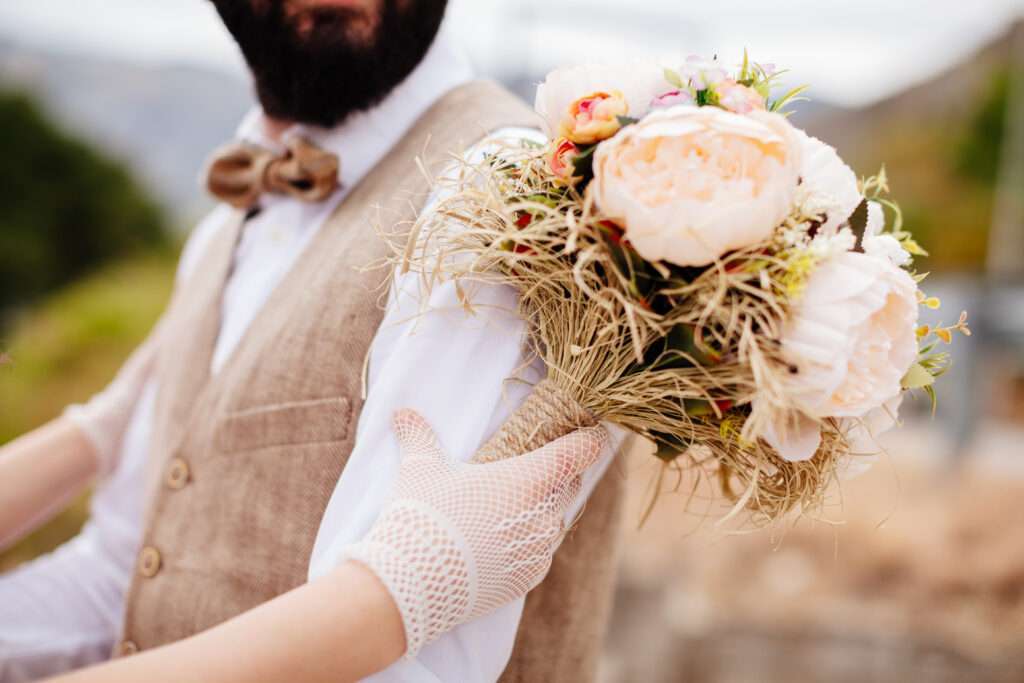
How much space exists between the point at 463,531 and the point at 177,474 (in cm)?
68

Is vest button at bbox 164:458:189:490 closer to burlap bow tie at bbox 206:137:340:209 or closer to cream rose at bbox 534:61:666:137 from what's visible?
burlap bow tie at bbox 206:137:340:209

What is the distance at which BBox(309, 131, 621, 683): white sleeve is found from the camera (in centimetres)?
104

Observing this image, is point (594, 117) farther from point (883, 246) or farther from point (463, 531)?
point (463, 531)

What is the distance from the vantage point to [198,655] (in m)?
0.88

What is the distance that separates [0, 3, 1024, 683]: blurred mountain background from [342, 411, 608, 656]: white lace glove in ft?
0.74

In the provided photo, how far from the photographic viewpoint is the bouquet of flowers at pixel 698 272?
88 cm

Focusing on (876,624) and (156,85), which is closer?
(876,624)

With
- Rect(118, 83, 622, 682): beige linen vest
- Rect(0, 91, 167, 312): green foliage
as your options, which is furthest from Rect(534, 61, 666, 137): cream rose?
Rect(0, 91, 167, 312): green foliage

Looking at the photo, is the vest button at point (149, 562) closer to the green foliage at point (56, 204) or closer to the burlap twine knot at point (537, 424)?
the burlap twine knot at point (537, 424)

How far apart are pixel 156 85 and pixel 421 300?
7665 millimetres

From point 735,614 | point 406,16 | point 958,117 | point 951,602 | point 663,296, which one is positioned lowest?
point 958,117

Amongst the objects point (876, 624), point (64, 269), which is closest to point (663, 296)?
point (876, 624)

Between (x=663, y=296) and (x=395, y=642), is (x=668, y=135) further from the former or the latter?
(x=395, y=642)

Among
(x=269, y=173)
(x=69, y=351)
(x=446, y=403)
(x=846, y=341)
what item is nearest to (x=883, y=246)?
(x=846, y=341)
